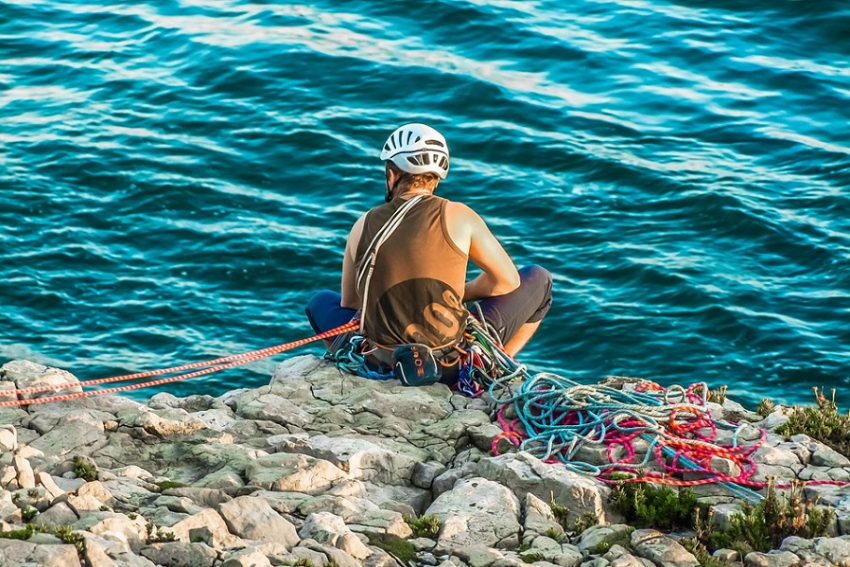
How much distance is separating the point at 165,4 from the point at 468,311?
14526mm

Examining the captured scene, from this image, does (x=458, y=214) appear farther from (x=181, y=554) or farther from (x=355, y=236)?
(x=181, y=554)

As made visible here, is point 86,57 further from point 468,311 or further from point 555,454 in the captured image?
point 555,454

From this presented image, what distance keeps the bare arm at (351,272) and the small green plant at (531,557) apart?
3.00 metres

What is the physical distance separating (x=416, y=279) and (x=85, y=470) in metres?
2.74

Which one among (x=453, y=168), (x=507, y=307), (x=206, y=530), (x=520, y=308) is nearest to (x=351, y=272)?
(x=507, y=307)

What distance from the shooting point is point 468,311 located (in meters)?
8.82

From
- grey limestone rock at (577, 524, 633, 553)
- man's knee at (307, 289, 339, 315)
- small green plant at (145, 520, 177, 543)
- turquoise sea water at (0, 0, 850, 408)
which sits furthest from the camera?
turquoise sea water at (0, 0, 850, 408)

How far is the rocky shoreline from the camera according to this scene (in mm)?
5617

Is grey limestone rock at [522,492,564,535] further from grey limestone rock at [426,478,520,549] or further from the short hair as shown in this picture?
the short hair

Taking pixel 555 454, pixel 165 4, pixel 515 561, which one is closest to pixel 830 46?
pixel 165 4

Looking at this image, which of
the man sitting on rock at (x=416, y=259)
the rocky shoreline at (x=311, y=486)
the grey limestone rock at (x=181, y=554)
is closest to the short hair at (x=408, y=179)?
the man sitting on rock at (x=416, y=259)

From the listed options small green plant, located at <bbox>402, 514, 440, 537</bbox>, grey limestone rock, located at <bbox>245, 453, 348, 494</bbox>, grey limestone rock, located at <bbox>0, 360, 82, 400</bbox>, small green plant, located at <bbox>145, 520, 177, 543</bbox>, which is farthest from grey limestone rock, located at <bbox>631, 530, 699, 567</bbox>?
grey limestone rock, located at <bbox>0, 360, 82, 400</bbox>

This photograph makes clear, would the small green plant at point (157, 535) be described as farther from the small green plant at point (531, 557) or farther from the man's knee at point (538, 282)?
the man's knee at point (538, 282)

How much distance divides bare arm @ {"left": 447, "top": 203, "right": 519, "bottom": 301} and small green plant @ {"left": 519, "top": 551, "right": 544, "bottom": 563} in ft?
9.09
